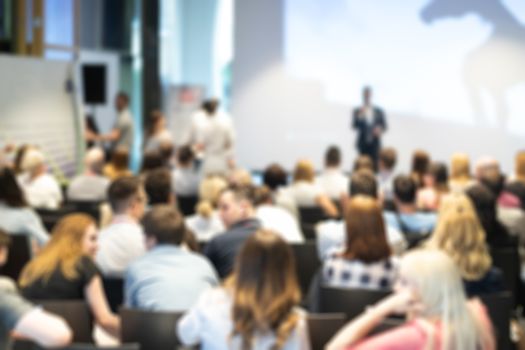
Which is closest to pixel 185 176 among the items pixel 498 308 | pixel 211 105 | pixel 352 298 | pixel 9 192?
pixel 211 105

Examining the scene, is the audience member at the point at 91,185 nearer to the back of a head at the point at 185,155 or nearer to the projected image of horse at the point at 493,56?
the back of a head at the point at 185,155

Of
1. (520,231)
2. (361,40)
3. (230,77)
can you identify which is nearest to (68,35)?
(230,77)

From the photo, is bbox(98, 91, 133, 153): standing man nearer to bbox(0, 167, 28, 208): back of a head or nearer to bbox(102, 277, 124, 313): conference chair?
bbox(0, 167, 28, 208): back of a head

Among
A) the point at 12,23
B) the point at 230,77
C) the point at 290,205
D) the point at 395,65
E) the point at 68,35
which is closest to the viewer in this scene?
the point at 290,205

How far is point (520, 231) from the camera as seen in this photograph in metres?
6.93

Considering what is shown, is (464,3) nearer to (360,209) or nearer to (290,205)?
(290,205)

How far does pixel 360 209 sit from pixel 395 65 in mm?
10139

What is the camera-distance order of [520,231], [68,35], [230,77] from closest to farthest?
[520,231] → [68,35] → [230,77]

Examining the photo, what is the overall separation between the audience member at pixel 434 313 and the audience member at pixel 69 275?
160 cm

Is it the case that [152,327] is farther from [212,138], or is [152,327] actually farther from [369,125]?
[369,125]

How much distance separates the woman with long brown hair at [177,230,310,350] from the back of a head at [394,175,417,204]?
10.4 ft

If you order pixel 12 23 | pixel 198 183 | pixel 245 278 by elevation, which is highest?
pixel 12 23

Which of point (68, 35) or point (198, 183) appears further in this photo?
point (68, 35)

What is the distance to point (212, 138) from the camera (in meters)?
11.6
